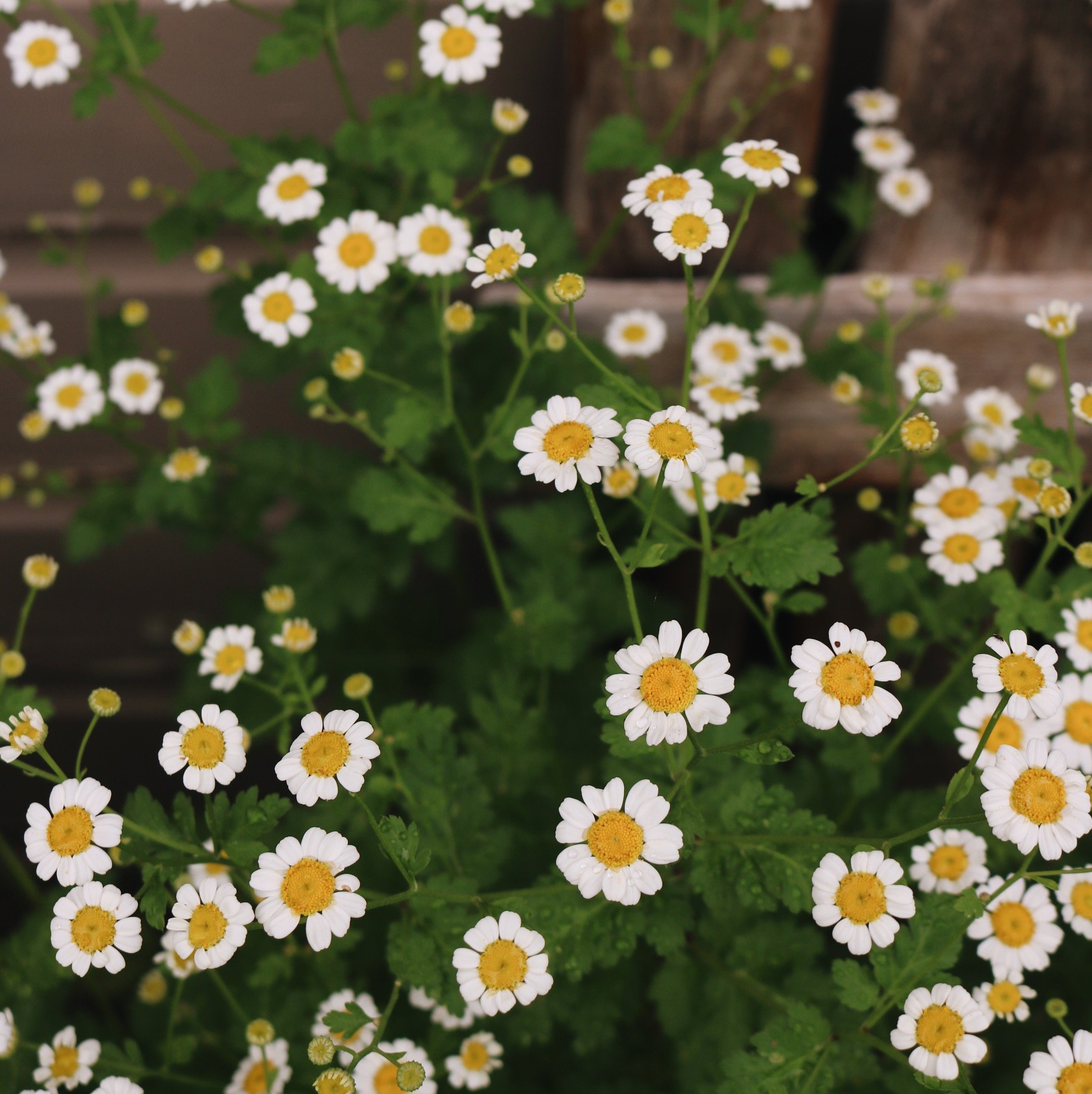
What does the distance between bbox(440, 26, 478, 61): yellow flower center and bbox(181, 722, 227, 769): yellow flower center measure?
1.13 meters

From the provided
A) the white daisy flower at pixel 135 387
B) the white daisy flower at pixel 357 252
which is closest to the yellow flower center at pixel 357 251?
the white daisy flower at pixel 357 252

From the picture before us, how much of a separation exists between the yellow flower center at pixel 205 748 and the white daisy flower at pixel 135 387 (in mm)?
921

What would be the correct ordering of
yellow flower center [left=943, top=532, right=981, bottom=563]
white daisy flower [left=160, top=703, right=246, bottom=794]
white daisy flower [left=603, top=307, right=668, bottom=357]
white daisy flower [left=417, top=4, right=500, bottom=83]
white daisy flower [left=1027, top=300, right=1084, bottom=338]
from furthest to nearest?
white daisy flower [left=603, top=307, right=668, bottom=357], white daisy flower [left=417, top=4, right=500, bottom=83], yellow flower center [left=943, top=532, right=981, bottom=563], white daisy flower [left=1027, top=300, right=1084, bottom=338], white daisy flower [left=160, top=703, right=246, bottom=794]

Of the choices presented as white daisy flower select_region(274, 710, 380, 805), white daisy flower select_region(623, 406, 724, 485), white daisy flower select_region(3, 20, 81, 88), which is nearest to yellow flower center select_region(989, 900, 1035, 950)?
white daisy flower select_region(623, 406, 724, 485)

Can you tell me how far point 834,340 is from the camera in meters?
1.79

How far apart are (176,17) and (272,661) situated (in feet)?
4.43

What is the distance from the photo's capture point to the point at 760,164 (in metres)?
1.25

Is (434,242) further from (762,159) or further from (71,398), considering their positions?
(71,398)

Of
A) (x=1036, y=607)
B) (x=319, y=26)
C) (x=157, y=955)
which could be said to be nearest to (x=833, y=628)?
(x=1036, y=607)

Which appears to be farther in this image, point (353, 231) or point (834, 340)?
point (834, 340)

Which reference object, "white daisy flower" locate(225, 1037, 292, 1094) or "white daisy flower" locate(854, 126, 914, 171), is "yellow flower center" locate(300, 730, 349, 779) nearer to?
"white daisy flower" locate(225, 1037, 292, 1094)

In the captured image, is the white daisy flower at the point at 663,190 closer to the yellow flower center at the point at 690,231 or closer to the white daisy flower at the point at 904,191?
the yellow flower center at the point at 690,231

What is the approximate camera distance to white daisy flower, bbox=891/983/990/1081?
992 mm

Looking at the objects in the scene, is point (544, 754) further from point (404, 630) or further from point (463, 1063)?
point (404, 630)
